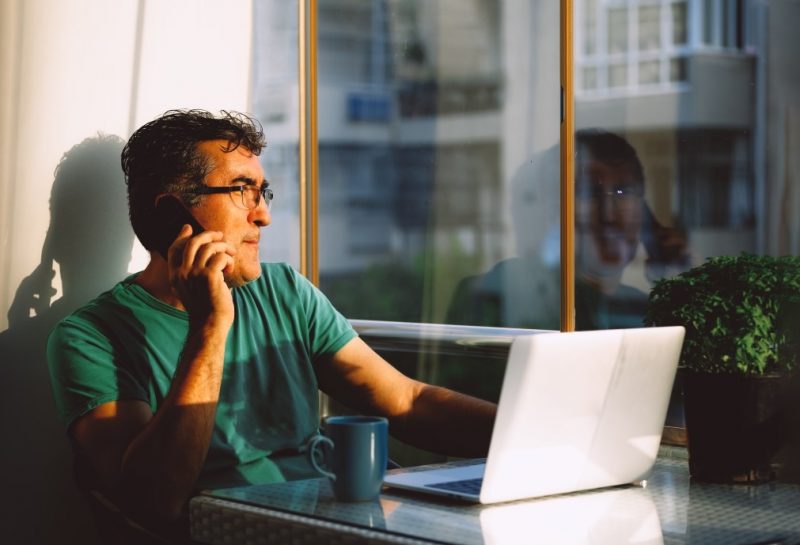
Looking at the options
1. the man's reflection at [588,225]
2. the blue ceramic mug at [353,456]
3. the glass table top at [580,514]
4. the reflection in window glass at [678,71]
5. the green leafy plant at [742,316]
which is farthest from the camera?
the reflection in window glass at [678,71]

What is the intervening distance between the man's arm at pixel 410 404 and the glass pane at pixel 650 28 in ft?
62.8

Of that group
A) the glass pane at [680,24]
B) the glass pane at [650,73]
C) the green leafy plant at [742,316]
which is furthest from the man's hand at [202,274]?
the glass pane at [650,73]

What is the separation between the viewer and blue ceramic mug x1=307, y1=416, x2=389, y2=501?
1433mm

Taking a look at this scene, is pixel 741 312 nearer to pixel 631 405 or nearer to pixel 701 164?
pixel 631 405

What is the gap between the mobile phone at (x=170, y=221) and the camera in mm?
2123

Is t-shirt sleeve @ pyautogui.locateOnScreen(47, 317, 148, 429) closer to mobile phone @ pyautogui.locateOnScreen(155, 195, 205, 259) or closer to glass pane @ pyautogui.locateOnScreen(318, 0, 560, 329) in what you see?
mobile phone @ pyautogui.locateOnScreen(155, 195, 205, 259)

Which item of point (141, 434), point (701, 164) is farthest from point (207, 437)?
point (701, 164)

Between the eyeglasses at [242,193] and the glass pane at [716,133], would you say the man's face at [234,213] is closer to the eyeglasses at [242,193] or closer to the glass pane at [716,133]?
the eyeglasses at [242,193]

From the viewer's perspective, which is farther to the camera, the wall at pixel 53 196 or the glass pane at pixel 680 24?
the glass pane at pixel 680 24

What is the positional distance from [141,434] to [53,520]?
2.12ft

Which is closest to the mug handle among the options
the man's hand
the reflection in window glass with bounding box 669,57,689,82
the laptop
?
the laptop

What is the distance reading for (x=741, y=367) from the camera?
1606 mm

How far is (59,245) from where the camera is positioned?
223 centimetres

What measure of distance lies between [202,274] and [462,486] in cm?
72
